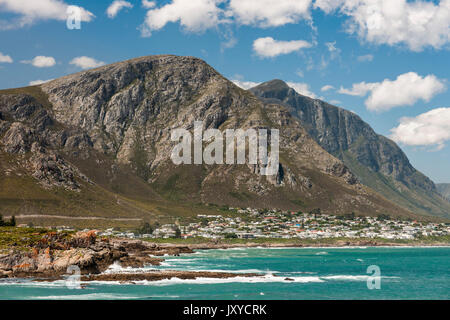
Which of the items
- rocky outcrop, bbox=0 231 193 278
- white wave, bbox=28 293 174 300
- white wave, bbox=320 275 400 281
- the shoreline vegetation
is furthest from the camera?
white wave, bbox=320 275 400 281

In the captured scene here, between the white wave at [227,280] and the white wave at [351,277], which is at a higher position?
the white wave at [227,280]

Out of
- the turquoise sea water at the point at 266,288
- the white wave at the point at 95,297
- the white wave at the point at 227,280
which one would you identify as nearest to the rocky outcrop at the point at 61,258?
the turquoise sea water at the point at 266,288

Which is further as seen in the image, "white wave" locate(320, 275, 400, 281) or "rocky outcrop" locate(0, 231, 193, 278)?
"white wave" locate(320, 275, 400, 281)

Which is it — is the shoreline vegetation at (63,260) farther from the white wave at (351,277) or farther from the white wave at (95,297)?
the white wave at (351,277)

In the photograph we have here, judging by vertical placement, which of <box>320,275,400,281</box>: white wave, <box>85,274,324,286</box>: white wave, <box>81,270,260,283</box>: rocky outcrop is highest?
<box>81,270,260,283</box>: rocky outcrop

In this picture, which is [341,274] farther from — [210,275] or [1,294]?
[1,294]

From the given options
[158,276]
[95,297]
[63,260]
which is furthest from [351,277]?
[63,260]

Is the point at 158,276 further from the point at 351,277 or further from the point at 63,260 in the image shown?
the point at 351,277

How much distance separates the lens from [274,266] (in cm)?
13000

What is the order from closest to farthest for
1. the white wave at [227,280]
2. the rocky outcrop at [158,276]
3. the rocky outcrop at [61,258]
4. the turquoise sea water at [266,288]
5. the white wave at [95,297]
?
the white wave at [95,297] < the turquoise sea water at [266,288] < the white wave at [227,280] < the rocky outcrop at [158,276] < the rocky outcrop at [61,258]

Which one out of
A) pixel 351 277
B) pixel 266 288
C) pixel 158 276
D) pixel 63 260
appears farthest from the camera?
pixel 351 277

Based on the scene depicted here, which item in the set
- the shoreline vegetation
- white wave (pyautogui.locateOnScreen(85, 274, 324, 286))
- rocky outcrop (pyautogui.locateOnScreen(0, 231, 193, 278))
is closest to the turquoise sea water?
white wave (pyautogui.locateOnScreen(85, 274, 324, 286))

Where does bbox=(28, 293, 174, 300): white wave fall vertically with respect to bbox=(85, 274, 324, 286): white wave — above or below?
above

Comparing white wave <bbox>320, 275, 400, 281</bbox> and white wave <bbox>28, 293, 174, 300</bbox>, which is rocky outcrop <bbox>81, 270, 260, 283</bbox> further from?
white wave <bbox>28, 293, 174, 300</bbox>
